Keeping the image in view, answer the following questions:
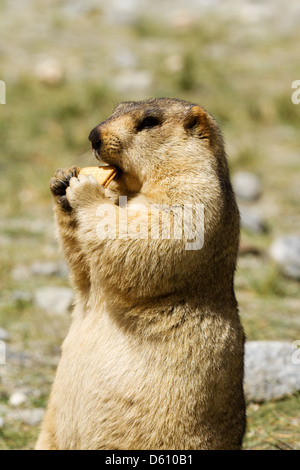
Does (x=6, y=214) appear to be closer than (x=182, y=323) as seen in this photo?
No

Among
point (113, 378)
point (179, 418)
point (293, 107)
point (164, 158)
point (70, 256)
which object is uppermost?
point (293, 107)

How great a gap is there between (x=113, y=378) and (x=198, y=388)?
53cm

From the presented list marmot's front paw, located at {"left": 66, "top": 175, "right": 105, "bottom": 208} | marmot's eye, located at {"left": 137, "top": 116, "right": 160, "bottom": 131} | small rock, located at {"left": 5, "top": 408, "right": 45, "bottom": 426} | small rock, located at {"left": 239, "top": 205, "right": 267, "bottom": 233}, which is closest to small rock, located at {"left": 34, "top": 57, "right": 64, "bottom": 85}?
small rock, located at {"left": 239, "top": 205, "right": 267, "bottom": 233}

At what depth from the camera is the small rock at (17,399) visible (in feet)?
18.5

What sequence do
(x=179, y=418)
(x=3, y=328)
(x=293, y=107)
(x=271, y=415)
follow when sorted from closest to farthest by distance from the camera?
(x=179, y=418), (x=271, y=415), (x=3, y=328), (x=293, y=107)

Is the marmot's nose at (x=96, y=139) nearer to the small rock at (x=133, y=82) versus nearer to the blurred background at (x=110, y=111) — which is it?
the blurred background at (x=110, y=111)

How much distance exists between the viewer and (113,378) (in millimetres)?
4027

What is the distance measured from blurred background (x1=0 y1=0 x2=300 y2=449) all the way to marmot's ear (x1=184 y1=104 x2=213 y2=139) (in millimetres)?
1422

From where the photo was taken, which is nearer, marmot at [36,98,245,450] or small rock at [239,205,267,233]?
marmot at [36,98,245,450]

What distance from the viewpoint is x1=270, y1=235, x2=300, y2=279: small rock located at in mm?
8672

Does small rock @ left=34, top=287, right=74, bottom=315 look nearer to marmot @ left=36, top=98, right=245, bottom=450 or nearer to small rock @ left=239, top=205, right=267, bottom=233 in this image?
marmot @ left=36, top=98, right=245, bottom=450

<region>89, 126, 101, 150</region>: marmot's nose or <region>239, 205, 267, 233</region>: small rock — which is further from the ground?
<region>89, 126, 101, 150</region>: marmot's nose

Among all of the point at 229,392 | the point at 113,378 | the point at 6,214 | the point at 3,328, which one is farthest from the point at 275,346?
the point at 6,214

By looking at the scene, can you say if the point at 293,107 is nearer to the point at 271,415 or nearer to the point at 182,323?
the point at 271,415
